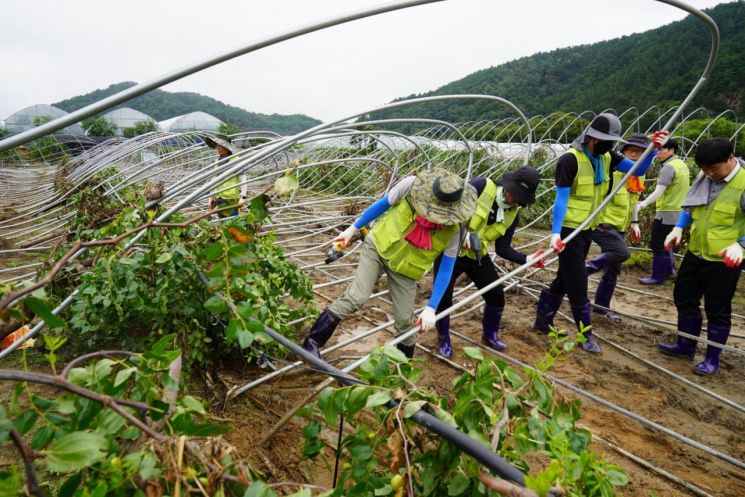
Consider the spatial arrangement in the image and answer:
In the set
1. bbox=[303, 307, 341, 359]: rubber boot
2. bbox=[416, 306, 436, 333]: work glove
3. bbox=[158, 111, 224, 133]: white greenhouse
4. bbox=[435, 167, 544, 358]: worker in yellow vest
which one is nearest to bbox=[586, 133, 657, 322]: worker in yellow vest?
bbox=[435, 167, 544, 358]: worker in yellow vest

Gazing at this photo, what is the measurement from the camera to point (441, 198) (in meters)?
2.29

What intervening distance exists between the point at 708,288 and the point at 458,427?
3238mm

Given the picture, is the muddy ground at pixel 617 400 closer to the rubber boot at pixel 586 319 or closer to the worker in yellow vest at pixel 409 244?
the rubber boot at pixel 586 319

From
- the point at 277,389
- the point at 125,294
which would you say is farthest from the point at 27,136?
the point at 277,389

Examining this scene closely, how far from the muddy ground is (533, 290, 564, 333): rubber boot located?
119 mm

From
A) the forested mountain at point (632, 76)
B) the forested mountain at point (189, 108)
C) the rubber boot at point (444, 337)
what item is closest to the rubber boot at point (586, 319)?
the rubber boot at point (444, 337)

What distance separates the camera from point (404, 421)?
3.06 ft

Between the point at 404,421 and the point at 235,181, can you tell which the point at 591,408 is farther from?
the point at 235,181

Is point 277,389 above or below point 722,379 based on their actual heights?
above

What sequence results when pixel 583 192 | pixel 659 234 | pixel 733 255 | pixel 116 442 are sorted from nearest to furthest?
1. pixel 116 442
2. pixel 733 255
3. pixel 583 192
4. pixel 659 234

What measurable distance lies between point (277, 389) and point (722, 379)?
3481 millimetres

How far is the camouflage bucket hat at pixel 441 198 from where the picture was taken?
228cm

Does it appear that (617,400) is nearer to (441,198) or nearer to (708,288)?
(708,288)

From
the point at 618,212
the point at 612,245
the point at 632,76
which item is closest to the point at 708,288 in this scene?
the point at 612,245
